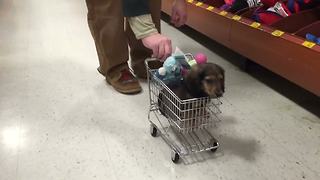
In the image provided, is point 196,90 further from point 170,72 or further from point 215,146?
point 215,146

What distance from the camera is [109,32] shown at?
6.38ft

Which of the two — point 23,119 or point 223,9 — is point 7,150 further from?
point 223,9

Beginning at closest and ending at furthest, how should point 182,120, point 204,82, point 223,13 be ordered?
point 204,82, point 182,120, point 223,13

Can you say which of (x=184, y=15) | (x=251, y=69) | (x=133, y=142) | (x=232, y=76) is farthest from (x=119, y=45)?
(x=251, y=69)

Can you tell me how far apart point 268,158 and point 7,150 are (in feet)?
3.84

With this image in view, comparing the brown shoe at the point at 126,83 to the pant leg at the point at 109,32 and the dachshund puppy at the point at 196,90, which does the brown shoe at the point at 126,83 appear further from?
the dachshund puppy at the point at 196,90

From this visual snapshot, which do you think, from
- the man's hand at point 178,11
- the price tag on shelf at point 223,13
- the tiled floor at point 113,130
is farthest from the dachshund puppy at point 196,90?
the price tag on shelf at point 223,13

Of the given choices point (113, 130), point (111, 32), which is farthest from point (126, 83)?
point (113, 130)

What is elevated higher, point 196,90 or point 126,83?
point 196,90

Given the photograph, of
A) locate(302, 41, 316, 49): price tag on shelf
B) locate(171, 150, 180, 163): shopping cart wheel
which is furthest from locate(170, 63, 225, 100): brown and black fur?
locate(302, 41, 316, 49): price tag on shelf

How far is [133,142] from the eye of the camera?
5.33 ft

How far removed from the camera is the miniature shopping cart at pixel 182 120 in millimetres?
1352

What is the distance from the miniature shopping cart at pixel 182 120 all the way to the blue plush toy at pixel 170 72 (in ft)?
0.08

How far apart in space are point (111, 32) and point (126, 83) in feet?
1.07
